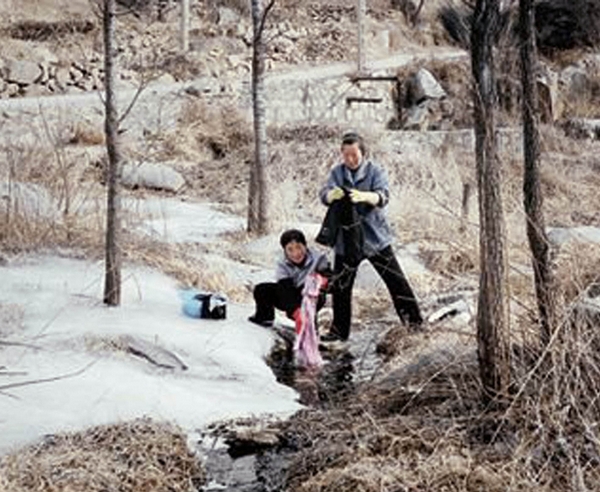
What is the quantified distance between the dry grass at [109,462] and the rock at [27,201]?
179 inches

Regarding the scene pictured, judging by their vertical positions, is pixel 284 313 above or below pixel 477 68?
below

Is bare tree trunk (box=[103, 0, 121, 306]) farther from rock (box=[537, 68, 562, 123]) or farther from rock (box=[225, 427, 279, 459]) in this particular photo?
rock (box=[537, 68, 562, 123])

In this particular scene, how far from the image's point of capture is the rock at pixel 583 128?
19.7 meters

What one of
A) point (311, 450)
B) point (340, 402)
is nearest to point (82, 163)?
point (340, 402)

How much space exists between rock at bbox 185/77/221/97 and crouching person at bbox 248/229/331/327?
12201 mm

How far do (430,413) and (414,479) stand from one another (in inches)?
30.1

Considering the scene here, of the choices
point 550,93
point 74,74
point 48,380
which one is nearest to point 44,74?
point 74,74

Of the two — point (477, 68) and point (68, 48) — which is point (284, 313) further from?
point (68, 48)

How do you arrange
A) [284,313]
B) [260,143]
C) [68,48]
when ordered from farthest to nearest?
[68,48] < [260,143] < [284,313]

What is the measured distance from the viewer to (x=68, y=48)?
899 inches

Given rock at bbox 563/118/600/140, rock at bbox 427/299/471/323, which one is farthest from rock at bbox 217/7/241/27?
rock at bbox 427/299/471/323

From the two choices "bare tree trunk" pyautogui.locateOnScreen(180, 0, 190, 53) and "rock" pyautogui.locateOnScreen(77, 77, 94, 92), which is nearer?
"rock" pyautogui.locateOnScreen(77, 77, 94, 92)

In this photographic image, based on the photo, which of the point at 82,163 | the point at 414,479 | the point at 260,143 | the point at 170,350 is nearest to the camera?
the point at 414,479

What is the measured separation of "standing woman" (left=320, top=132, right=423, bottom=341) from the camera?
7.56 metres
